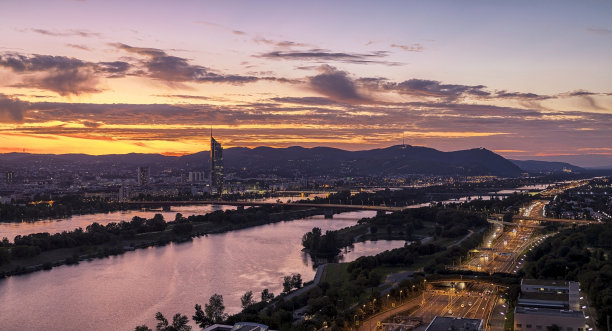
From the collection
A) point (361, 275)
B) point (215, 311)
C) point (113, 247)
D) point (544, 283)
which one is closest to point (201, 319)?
point (215, 311)

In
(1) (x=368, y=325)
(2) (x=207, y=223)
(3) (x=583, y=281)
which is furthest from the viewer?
(2) (x=207, y=223)

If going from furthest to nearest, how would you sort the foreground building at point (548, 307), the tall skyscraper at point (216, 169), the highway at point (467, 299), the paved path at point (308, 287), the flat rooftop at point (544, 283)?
the tall skyscraper at point (216, 169), the paved path at point (308, 287), the flat rooftop at point (544, 283), the highway at point (467, 299), the foreground building at point (548, 307)

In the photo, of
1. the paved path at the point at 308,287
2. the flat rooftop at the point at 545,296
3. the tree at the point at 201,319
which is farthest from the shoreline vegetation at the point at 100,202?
the flat rooftop at the point at 545,296

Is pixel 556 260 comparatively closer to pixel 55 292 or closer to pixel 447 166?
pixel 55 292

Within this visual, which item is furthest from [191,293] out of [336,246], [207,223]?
[207,223]

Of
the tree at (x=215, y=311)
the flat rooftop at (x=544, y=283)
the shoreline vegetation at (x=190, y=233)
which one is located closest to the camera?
the tree at (x=215, y=311)

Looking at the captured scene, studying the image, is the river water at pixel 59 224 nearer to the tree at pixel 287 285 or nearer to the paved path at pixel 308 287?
the paved path at pixel 308 287
